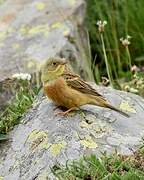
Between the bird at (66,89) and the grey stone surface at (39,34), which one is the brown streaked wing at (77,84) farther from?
the grey stone surface at (39,34)

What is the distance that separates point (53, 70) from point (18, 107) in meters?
0.76

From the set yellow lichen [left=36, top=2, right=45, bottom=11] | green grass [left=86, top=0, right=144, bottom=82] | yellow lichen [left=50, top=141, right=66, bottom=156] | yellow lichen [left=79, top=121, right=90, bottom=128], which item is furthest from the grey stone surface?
yellow lichen [left=50, top=141, right=66, bottom=156]

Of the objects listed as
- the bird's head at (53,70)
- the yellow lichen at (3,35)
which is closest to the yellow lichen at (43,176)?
the bird's head at (53,70)

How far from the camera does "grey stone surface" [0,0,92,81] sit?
844 centimetres

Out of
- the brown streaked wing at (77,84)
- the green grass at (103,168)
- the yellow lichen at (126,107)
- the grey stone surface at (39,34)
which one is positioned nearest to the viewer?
the green grass at (103,168)

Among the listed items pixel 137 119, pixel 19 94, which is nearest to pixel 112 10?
pixel 19 94

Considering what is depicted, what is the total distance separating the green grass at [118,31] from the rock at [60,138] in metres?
3.10

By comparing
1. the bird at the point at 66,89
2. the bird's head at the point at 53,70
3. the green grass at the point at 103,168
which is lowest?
the green grass at the point at 103,168

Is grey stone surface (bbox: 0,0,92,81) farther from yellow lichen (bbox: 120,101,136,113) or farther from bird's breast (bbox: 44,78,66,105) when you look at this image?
bird's breast (bbox: 44,78,66,105)

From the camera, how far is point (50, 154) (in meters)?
5.41

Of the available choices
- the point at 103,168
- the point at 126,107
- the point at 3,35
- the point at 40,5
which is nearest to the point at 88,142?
the point at 103,168

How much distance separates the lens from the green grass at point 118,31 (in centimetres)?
928

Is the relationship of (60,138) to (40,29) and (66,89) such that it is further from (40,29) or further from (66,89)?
(40,29)

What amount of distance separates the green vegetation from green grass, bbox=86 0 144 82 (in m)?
2.15
